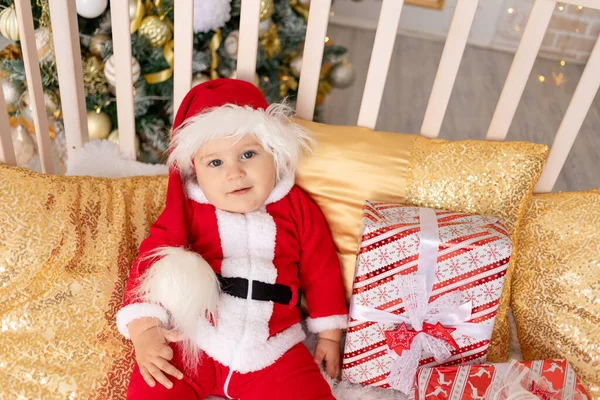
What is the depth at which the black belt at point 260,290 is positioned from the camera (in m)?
0.90

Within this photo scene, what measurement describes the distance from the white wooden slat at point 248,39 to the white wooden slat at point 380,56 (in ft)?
0.79

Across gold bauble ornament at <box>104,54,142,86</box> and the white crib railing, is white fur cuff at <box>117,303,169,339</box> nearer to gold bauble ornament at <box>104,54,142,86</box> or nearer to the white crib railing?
the white crib railing

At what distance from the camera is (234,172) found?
89 centimetres

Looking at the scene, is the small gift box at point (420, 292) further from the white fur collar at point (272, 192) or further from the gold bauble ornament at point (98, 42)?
the gold bauble ornament at point (98, 42)

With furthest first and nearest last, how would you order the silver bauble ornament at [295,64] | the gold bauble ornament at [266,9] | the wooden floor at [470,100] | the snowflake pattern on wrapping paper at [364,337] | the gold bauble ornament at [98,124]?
the wooden floor at [470,100], the silver bauble ornament at [295,64], the gold bauble ornament at [98,124], the gold bauble ornament at [266,9], the snowflake pattern on wrapping paper at [364,337]

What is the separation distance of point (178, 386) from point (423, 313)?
0.43 metres

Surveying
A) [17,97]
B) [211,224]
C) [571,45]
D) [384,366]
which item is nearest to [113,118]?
[17,97]

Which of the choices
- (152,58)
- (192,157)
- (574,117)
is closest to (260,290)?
(192,157)

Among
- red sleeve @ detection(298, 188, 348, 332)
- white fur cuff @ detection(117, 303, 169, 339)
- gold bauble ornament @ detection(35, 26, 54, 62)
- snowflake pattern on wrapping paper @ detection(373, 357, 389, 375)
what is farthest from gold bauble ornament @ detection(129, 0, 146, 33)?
snowflake pattern on wrapping paper @ detection(373, 357, 389, 375)

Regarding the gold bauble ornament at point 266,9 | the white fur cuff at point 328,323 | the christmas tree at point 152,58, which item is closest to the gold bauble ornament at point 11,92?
the christmas tree at point 152,58

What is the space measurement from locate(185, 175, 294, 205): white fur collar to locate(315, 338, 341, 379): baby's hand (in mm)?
285

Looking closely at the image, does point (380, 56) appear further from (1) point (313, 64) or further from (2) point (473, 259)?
(2) point (473, 259)

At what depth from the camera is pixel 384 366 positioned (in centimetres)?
93

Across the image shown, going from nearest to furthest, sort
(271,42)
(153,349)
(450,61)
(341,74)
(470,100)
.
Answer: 1. (153,349)
2. (450,61)
3. (271,42)
4. (341,74)
5. (470,100)
